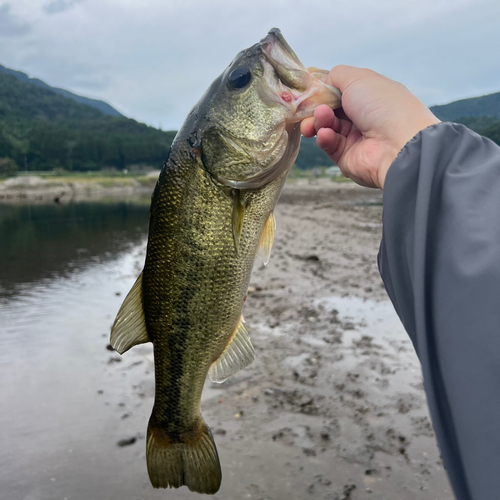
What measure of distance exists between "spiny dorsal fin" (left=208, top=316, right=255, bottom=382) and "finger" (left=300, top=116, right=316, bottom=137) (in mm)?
1021

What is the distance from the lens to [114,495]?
3084mm

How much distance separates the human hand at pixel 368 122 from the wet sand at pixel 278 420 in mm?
2399

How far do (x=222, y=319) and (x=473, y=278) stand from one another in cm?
134

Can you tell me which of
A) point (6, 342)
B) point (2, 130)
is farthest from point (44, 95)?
point (6, 342)

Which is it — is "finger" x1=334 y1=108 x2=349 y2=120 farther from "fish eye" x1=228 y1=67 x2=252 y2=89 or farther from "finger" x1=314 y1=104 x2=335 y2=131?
"fish eye" x1=228 y1=67 x2=252 y2=89

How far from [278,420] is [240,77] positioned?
3070 millimetres

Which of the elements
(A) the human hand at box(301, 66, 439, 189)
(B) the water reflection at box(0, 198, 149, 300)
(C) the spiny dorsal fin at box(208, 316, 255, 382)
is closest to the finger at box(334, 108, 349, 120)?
(A) the human hand at box(301, 66, 439, 189)

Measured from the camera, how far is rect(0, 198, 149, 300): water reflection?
35.3ft

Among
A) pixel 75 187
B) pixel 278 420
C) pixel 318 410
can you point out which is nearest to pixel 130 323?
pixel 278 420

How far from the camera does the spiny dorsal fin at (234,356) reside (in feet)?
7.41

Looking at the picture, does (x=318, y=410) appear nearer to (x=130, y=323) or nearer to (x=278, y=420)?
(x=278, y=420)

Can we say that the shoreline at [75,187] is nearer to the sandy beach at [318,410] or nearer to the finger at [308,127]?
the sandy beach at [318,410]

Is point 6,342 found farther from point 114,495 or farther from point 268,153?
point 268,153

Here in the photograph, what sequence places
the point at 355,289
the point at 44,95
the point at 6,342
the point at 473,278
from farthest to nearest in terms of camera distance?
the point at 44,95 → the point at 355,289 → the point at 6,342 → the point at 473,278
